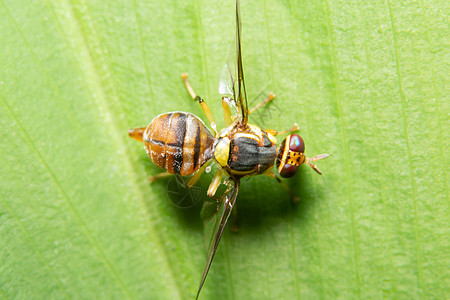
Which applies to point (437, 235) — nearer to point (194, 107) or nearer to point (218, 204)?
point (218, 204)

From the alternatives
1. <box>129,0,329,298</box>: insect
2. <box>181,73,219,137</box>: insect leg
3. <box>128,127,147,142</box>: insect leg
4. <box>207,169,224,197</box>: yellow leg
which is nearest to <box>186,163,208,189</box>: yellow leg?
<box>129,0,329,298</box>: insect

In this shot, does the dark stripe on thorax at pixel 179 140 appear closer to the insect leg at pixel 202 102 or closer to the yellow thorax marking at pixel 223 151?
the insect leg at pixel 202 102

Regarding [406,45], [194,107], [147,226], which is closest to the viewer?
[406,45]

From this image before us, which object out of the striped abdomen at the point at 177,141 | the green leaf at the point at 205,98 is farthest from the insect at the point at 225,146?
the green leaf at the point at 205,98

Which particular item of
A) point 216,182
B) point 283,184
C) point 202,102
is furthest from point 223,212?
point 202,102

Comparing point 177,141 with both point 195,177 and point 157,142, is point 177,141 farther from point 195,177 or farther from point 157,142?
point 195,177

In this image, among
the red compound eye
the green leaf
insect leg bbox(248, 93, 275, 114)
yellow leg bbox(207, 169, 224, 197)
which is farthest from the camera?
yellow leg bbox(207, 169, 224, 197)

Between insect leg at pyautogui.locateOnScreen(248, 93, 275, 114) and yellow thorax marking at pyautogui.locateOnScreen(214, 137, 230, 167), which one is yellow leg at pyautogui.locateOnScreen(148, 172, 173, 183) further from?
insect leg at pyautogui.locateOnScreen(248, 93, 275, 114)

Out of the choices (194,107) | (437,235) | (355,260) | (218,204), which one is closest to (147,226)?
(218,204)
